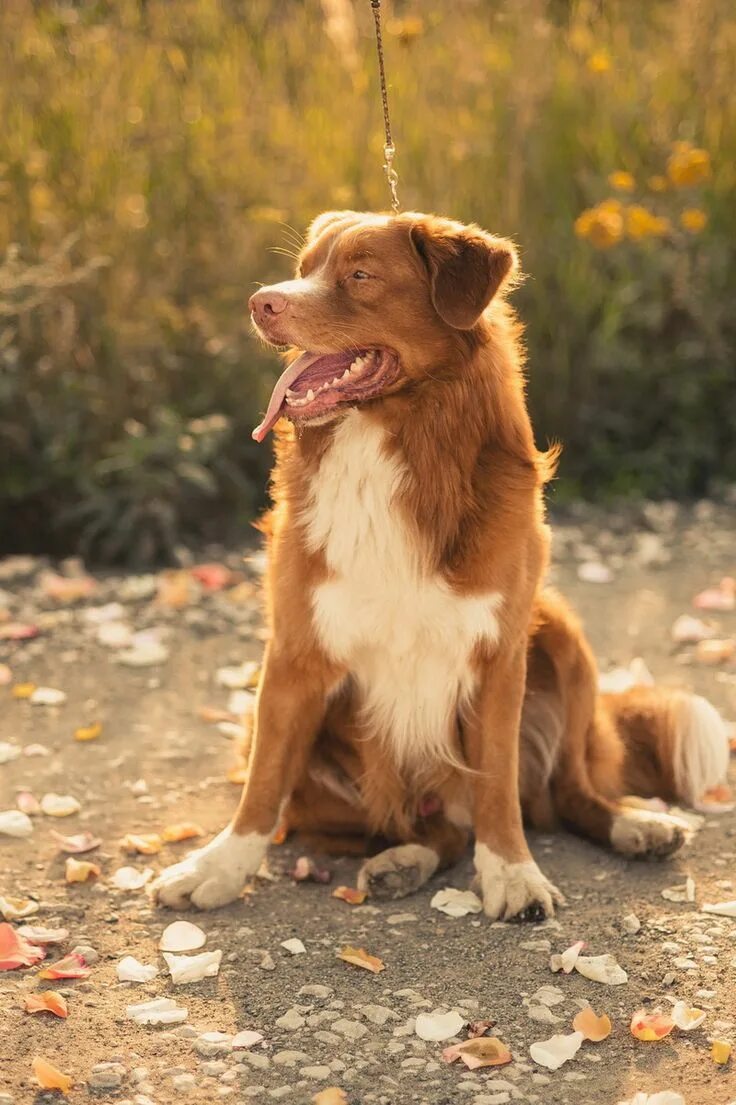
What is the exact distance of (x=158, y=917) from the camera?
319cm

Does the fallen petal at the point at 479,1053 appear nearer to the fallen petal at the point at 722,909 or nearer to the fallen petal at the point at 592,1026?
the fallen petal at the point at 592,1026

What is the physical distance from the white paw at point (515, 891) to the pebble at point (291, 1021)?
1.85 feet

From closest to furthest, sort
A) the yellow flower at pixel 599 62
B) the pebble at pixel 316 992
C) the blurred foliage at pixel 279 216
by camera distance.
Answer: the pebble at pixel 316 992 → the blurred foliage at pixel 279 216 → the yellow flower at pixel 599 62

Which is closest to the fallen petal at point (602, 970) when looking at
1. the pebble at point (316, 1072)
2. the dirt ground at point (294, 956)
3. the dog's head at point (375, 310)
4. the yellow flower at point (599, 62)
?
the dirt ground at point (294, 956)

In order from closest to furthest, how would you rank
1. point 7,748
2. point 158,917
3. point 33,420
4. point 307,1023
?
point 307,1023 → point 158,917 → point 7,748 → point 33,420

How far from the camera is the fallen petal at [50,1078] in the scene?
8.22 feet

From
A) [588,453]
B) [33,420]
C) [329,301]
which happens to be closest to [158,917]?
[329,301]

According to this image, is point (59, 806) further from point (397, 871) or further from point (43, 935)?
point (397, 871)

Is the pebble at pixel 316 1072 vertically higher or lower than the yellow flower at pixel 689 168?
lower

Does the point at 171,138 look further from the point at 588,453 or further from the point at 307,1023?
the point at 307,1023

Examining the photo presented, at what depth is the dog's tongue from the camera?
2.91 metres

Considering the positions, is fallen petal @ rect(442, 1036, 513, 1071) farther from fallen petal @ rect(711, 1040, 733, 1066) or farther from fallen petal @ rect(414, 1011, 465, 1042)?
fallen petal @ rect(711, 1040, 733, 1066)

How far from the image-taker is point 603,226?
5.80 metres

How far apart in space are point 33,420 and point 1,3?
2.11 metres
